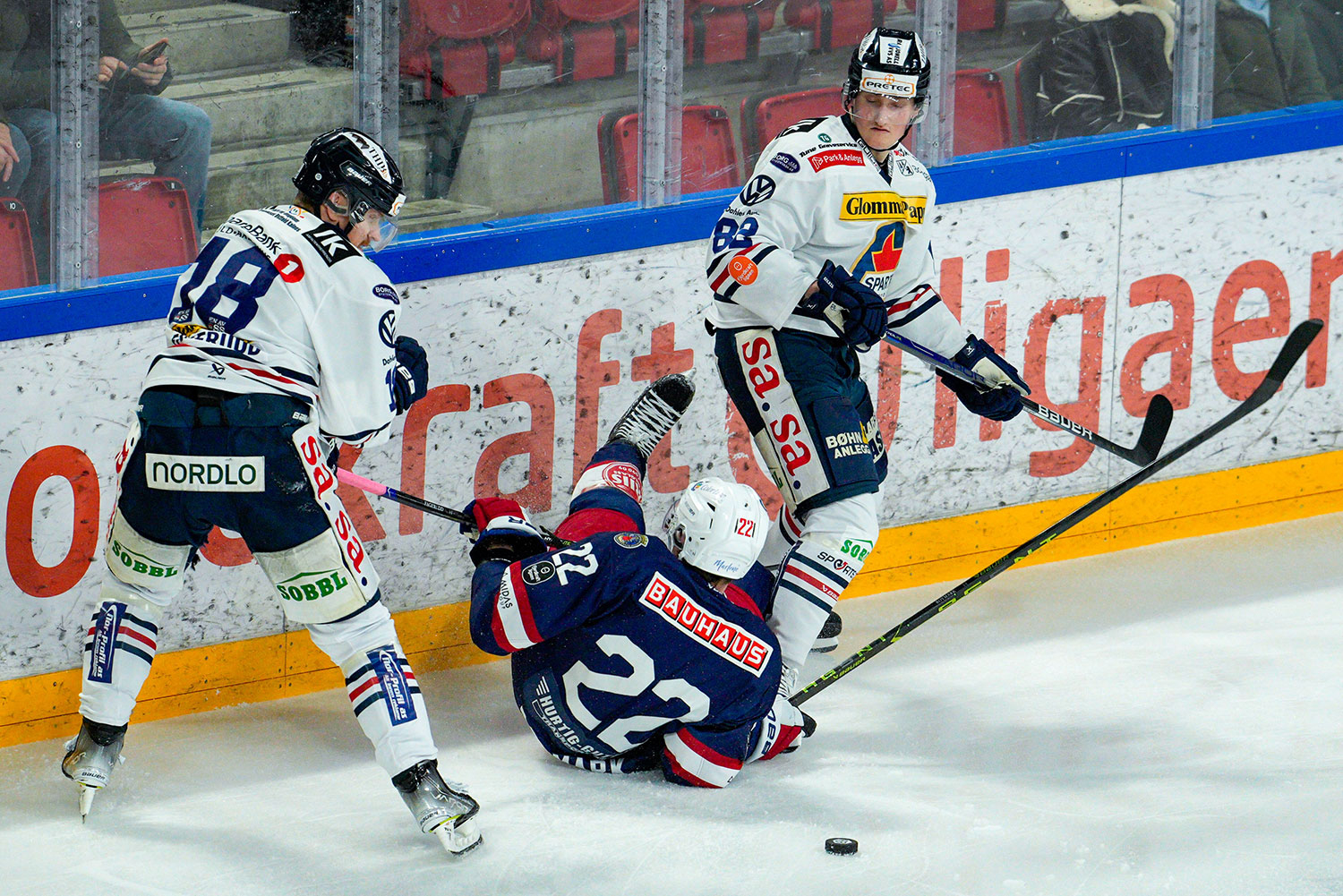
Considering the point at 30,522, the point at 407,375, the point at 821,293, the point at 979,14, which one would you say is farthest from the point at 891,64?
the point at 30,522

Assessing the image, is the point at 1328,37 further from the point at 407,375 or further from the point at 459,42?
the point at 407,375

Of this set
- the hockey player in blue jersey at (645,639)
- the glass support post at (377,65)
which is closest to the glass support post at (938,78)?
the glass support post at (377,65)

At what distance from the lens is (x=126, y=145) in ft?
12.7

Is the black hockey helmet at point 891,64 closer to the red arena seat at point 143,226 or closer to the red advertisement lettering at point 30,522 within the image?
the red arena seat at point 143,226

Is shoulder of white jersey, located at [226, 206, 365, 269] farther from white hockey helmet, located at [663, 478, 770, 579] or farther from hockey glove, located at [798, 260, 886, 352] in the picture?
hockey glove, located at [798, 260, 886, 352]

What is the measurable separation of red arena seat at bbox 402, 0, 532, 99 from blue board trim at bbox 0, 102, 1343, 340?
1.08 feet

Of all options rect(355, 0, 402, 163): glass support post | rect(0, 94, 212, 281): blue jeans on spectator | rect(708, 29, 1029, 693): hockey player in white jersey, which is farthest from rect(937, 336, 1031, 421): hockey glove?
rect(0, 94, 212, 281): blue jeans on spectator

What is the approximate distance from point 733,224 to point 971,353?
0.68 metres

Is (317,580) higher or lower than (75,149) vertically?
lower

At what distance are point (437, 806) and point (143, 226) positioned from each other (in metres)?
1.42

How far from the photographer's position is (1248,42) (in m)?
5.17

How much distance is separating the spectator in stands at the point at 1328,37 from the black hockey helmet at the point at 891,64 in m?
1.94

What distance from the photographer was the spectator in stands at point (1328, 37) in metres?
5.32

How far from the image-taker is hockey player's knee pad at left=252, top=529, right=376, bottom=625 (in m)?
3.33
